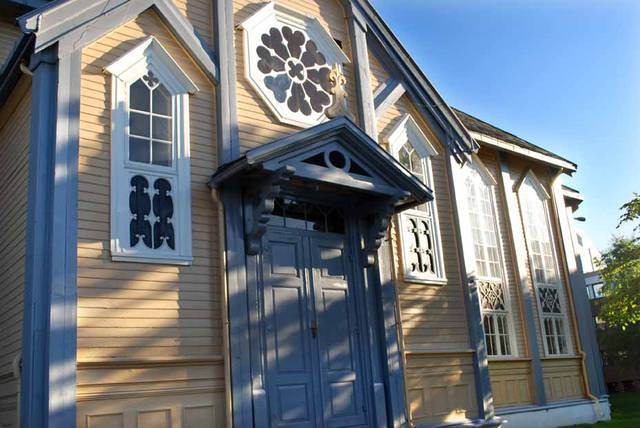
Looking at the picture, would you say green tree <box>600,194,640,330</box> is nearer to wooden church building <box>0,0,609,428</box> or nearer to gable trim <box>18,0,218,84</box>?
wooden church building <box>0,0,609,428</box>

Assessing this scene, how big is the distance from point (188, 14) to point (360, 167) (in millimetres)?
3240

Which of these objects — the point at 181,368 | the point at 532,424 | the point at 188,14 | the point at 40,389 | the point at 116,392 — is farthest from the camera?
the point at 532,424

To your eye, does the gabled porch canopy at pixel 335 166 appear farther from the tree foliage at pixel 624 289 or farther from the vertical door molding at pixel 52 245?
the tree foliage at pixel 624 289

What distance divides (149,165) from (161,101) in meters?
0.98

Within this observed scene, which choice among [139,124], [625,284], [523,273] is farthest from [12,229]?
[625,284]

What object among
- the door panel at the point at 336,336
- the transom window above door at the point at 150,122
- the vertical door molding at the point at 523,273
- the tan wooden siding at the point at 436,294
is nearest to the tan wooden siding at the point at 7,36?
the transom window above door at the point at 150,122

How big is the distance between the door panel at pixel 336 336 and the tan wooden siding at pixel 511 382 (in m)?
4.80

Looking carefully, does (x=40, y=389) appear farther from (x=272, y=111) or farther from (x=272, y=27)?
(x=272, y=27)

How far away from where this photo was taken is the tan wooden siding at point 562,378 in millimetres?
14625

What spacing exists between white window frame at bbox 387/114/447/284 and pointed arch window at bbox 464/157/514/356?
270cm

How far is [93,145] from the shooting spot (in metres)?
8.13

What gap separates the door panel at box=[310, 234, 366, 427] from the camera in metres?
9.30

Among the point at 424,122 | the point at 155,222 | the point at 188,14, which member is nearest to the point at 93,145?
the point at 155,222

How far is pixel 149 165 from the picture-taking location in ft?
28.0
